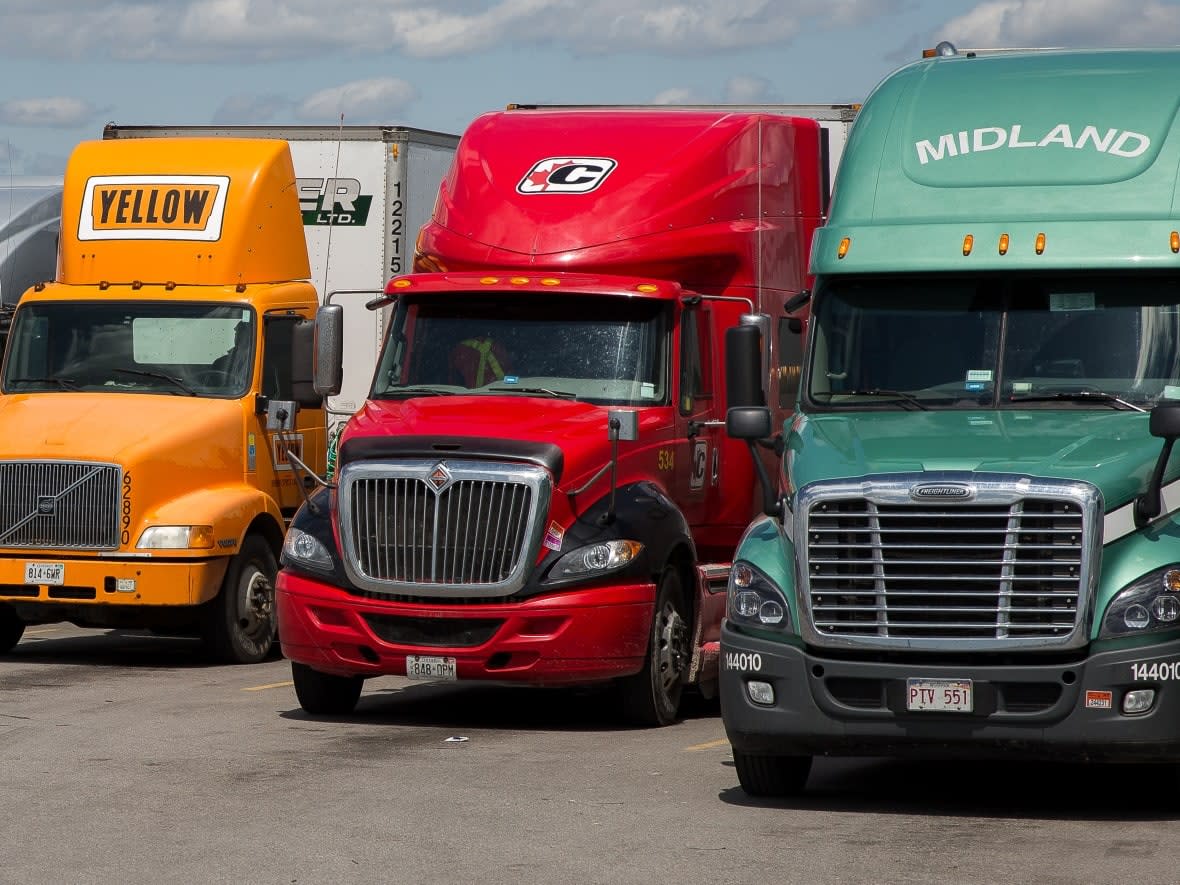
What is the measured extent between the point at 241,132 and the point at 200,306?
361cm

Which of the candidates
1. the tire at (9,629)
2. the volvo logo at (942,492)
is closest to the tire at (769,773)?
the volvo logo at (942,492)

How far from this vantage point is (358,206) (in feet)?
63.4

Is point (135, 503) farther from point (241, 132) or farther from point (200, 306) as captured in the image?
point (241, 132)

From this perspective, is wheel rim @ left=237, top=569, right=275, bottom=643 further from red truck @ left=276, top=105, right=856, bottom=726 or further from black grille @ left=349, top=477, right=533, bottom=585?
black grille @ left=349, top=477, right=533, bottom=585

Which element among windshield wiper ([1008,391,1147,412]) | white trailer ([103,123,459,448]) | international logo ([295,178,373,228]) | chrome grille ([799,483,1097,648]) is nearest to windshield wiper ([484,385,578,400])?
windshield wiper ([1008,391,1147,412])

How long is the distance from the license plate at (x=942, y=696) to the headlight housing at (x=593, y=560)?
3.36 meters

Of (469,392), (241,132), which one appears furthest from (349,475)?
(241,132)

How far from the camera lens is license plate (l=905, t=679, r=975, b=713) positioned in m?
9.62

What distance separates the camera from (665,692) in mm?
13344

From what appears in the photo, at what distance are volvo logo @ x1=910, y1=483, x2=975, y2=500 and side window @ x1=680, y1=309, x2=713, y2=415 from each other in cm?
424

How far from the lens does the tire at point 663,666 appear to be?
1310 centimetres

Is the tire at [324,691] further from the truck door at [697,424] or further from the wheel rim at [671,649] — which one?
the truck door at [697,424]

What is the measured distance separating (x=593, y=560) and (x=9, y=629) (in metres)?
6.34

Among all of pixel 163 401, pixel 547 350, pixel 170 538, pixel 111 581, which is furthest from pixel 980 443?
pixel 163 401
